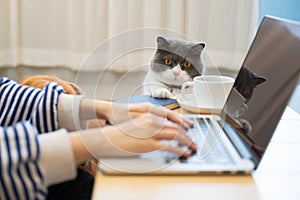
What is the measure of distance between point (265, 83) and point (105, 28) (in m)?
1.43

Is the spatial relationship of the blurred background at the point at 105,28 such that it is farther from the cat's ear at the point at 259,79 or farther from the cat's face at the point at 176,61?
the cat's ear at the point at 259,79

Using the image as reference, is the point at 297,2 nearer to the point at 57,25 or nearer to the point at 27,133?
the point at 57,25

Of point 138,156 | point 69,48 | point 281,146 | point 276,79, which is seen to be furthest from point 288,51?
point 69,48

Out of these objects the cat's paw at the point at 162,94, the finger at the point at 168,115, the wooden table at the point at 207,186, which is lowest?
the wooden table at the point at 207,186

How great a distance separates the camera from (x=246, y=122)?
0.78 meters

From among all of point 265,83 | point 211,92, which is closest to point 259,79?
point 265,83

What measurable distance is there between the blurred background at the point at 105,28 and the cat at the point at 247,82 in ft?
3.60

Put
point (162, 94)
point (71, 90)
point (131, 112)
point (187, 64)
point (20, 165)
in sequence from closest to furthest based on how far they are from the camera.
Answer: point (20, 165) → point (131, 112) → point (71, 90) → point (162, 94) → point (187, 64)

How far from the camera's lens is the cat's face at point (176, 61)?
131cm

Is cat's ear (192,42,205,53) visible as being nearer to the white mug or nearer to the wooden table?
the white mug

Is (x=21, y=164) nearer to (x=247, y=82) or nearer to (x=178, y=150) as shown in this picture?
(x=178, y=150)

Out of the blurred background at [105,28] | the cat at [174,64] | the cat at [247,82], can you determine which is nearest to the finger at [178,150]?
the cat at [247,82]

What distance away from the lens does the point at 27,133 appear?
0.56m

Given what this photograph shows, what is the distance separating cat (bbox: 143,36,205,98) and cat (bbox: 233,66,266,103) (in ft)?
1.20
